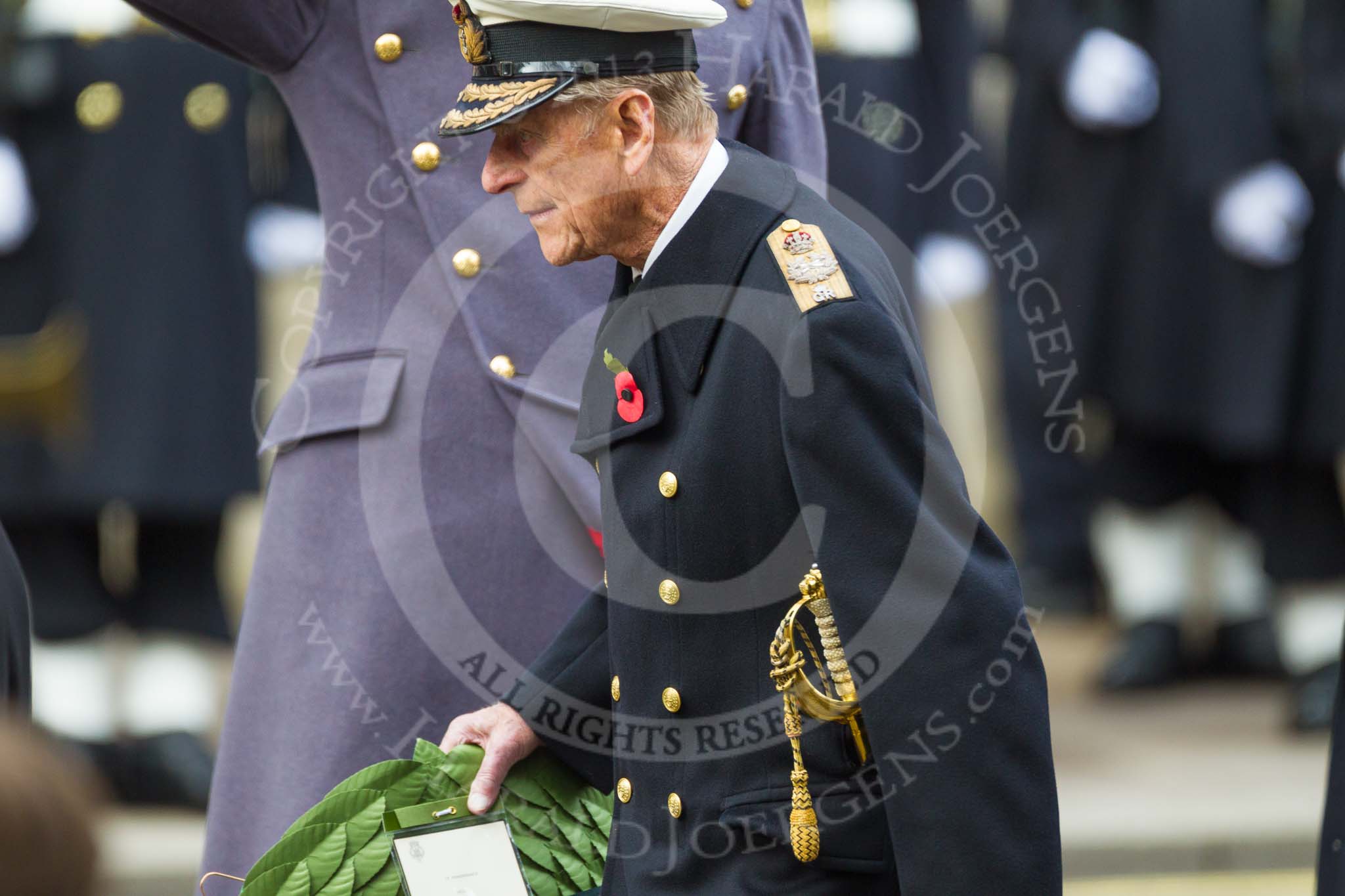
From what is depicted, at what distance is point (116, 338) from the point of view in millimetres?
4305

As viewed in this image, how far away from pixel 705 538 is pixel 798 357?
19 centimetres

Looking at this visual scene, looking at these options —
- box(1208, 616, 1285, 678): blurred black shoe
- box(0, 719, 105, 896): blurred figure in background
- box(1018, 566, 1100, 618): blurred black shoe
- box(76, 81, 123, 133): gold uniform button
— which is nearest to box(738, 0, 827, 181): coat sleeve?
box(0, 719, 105, 896): blurred figure in background

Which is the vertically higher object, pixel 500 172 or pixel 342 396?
pixel 500 172

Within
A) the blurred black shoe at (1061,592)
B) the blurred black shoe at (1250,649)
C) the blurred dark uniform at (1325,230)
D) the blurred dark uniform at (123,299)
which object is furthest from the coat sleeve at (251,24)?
the blurred black shoe at (1061,592)

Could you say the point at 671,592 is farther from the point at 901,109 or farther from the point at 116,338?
the point at 901,109

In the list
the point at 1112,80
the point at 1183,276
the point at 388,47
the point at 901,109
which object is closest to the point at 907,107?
the point at 901,109

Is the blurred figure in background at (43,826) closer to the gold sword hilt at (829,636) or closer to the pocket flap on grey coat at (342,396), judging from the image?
the gold sword hilt at (829,636)

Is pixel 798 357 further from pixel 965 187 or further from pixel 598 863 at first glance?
pixel 965 187

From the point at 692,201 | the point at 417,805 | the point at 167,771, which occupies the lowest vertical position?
the point at 167,771

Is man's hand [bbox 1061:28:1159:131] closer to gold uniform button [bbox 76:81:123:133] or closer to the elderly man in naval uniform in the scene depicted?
gold uniform button [bbox 76:81:123:133]

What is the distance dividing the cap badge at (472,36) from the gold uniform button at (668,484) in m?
0.43

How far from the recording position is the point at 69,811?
1129mm

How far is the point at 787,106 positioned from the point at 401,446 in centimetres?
61

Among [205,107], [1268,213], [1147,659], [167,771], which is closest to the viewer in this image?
[167,771]
